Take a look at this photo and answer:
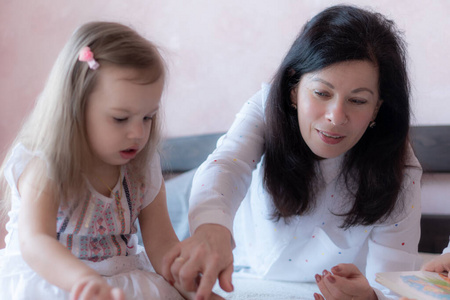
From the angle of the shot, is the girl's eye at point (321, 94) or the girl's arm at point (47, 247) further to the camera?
the girl's eye at point (321, 94)

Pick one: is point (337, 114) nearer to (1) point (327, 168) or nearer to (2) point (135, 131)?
(1) point (327, 168)

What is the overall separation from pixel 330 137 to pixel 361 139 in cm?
16

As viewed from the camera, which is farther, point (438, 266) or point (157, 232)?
point (438, 266)

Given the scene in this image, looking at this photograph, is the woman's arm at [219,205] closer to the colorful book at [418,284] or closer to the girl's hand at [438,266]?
the colorful book at [418,284]

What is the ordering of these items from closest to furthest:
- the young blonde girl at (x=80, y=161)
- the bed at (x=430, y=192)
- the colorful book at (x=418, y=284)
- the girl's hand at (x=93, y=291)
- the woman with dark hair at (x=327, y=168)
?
the girl's hand at (x=93, y=291)
the young blonde girl at (x=80, y=161)
the colorful book at (x=418, y=284)
the woman with dark hair at (x=327, y=168)
the bed at (x=430, y=192)

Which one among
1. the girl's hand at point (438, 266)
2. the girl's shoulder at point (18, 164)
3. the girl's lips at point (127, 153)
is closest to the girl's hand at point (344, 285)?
the girl's hand at point (438, 266)

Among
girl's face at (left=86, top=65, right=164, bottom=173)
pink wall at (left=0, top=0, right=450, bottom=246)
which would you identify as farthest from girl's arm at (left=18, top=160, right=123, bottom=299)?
pink wall at (left=0, top=0, right=450, bottom=246)

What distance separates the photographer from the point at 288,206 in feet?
4.00

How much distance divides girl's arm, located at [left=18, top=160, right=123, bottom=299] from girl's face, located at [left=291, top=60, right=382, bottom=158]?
54 centimetres

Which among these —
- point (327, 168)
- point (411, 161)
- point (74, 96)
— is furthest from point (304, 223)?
point (74, 96)

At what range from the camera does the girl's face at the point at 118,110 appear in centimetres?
81

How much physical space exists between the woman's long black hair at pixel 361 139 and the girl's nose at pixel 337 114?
0.08 m

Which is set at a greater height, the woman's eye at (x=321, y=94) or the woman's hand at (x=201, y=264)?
the woman's eye at (x=321, y=94)

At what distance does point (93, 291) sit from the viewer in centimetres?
69
